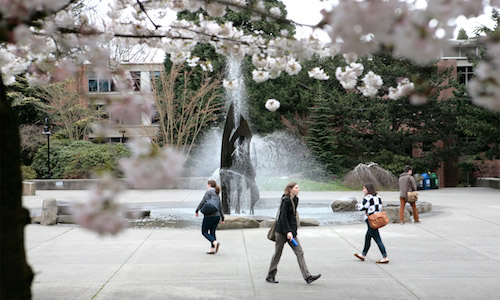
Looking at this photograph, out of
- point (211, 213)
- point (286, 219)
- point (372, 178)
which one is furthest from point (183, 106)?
point (286, 219)

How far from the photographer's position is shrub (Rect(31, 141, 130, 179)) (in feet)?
99.4

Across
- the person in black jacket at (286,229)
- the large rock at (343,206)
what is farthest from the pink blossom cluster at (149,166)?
the large rock at (343,206)

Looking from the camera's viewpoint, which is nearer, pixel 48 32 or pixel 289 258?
pixel 48 32

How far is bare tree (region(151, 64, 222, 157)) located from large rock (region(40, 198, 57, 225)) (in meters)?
16.9

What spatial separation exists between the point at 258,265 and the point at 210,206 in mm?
1564

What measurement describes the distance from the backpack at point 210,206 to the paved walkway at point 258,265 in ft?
2.58

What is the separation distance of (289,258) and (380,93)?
80.5ft

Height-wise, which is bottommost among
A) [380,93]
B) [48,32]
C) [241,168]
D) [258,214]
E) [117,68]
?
[258,214]

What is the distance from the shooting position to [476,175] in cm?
3341

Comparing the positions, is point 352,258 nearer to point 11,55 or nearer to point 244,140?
point 11,55

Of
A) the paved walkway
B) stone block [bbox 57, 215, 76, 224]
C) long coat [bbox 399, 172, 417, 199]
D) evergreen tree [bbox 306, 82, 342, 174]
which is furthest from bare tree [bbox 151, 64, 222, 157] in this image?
long coat [bbox 399, 172, 417, 199]

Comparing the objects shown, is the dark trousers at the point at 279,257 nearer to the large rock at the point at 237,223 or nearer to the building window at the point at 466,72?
the large rock at the point at 237,223

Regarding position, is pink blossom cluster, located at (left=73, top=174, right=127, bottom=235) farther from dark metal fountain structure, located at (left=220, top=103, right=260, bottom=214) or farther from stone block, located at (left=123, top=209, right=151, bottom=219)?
dark metal fountain structure, located at (left=220, top=103, right=260, bottom=214)

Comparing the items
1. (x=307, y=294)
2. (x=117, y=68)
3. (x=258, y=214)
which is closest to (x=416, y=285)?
(x=307, y=294)
